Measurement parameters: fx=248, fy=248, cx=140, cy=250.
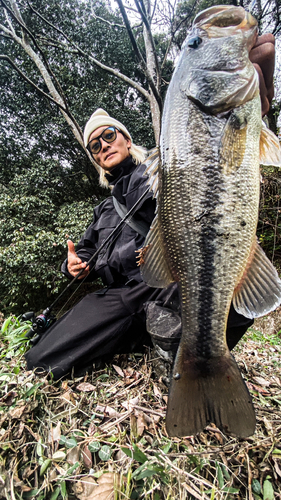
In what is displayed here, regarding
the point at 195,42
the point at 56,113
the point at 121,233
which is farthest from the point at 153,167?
the point at 56,113

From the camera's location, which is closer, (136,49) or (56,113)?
(136,49)

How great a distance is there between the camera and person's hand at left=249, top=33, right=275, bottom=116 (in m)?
1.50

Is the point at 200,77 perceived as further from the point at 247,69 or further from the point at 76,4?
the point at 76,4

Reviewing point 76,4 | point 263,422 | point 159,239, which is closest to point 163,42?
point 76,4

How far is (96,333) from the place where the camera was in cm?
229

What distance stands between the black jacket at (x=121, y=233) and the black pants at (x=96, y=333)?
0.74 ft

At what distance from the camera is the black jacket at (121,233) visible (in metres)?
2.28

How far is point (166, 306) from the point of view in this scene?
1.98m

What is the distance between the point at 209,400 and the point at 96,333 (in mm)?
1281

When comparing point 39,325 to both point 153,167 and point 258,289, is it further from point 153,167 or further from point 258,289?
point 258,289

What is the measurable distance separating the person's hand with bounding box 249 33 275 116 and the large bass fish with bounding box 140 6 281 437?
133 mm

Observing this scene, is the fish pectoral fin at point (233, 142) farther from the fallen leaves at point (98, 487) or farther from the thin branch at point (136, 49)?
the thin branch at point (136, 49)

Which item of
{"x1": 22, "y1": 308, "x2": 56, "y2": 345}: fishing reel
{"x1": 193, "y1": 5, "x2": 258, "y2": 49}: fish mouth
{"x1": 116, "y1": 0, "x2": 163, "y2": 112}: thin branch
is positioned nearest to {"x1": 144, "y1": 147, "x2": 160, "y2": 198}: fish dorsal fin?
{"x1": 193, "y1": 5, "x2": 258, "y2": 49}: fish mouth

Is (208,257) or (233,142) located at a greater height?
(233,142)
